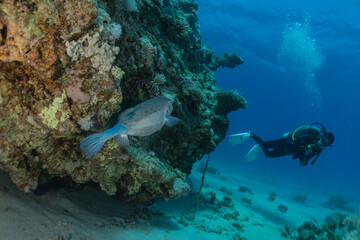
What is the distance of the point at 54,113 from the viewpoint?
8.98 ft

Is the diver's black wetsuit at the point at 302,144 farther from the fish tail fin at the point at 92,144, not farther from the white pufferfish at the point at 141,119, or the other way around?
the fish tail fin at the point at 92,144

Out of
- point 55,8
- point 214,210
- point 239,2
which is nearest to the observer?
point 55,8

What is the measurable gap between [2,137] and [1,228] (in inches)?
42.3

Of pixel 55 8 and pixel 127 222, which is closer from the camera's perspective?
pixel 55 8

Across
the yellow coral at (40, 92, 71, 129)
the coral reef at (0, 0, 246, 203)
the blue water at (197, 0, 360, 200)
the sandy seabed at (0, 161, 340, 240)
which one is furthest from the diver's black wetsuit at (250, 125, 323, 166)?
the blue water at (197, 0, 360, 200)

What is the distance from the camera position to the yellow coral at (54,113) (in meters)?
2.70

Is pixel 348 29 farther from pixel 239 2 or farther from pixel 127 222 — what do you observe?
pixel 127 222

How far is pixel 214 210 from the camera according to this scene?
7703 millimetres

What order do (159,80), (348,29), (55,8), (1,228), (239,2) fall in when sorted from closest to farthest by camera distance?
(55,8), (1,228), (159,80), (348,29), (239,2)

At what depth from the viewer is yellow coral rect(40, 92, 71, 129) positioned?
270 cm

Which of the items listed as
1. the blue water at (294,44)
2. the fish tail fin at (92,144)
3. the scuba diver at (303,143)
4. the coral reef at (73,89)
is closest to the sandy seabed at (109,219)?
the coral reef at (73,89)

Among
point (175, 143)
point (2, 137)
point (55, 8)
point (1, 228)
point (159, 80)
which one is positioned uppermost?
point (159, 80)

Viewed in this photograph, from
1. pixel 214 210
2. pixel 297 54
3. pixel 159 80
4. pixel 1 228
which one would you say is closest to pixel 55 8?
pixel 159 80

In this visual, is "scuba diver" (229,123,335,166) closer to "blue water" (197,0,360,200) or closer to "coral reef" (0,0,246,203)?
"coral reef" (0,0,246,203)
